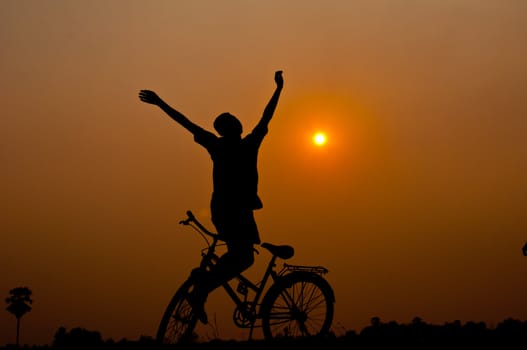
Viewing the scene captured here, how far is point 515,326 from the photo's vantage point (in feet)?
A: 36.1

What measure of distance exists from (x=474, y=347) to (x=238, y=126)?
4.18 m

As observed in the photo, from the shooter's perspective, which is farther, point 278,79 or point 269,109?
point 278,79

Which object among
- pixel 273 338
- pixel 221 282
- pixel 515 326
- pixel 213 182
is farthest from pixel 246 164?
pixel 515 326

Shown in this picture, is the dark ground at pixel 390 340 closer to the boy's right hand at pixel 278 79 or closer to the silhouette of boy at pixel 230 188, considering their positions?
the silhouette of boy at pixel 230 188

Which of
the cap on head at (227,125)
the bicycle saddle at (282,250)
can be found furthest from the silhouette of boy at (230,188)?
the bicycle saddle at (282,250)

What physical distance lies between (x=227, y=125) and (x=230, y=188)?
2.79 ft

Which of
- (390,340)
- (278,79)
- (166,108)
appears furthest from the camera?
(278,79)

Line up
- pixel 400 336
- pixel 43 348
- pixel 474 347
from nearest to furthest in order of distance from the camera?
pixel 474 347 → pixel 400 336 → pixel 43 348

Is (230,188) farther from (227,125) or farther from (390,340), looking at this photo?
(390,340)

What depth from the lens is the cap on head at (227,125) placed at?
11148 millimetres

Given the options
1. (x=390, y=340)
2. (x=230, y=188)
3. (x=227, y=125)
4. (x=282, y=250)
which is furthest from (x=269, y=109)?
(x=390, y=340)

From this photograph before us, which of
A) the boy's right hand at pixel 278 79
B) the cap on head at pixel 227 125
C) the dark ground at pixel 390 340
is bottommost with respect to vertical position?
the dark ground at pixel 390 340

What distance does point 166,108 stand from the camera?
10883mm

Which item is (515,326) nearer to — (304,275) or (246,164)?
(304,275)
